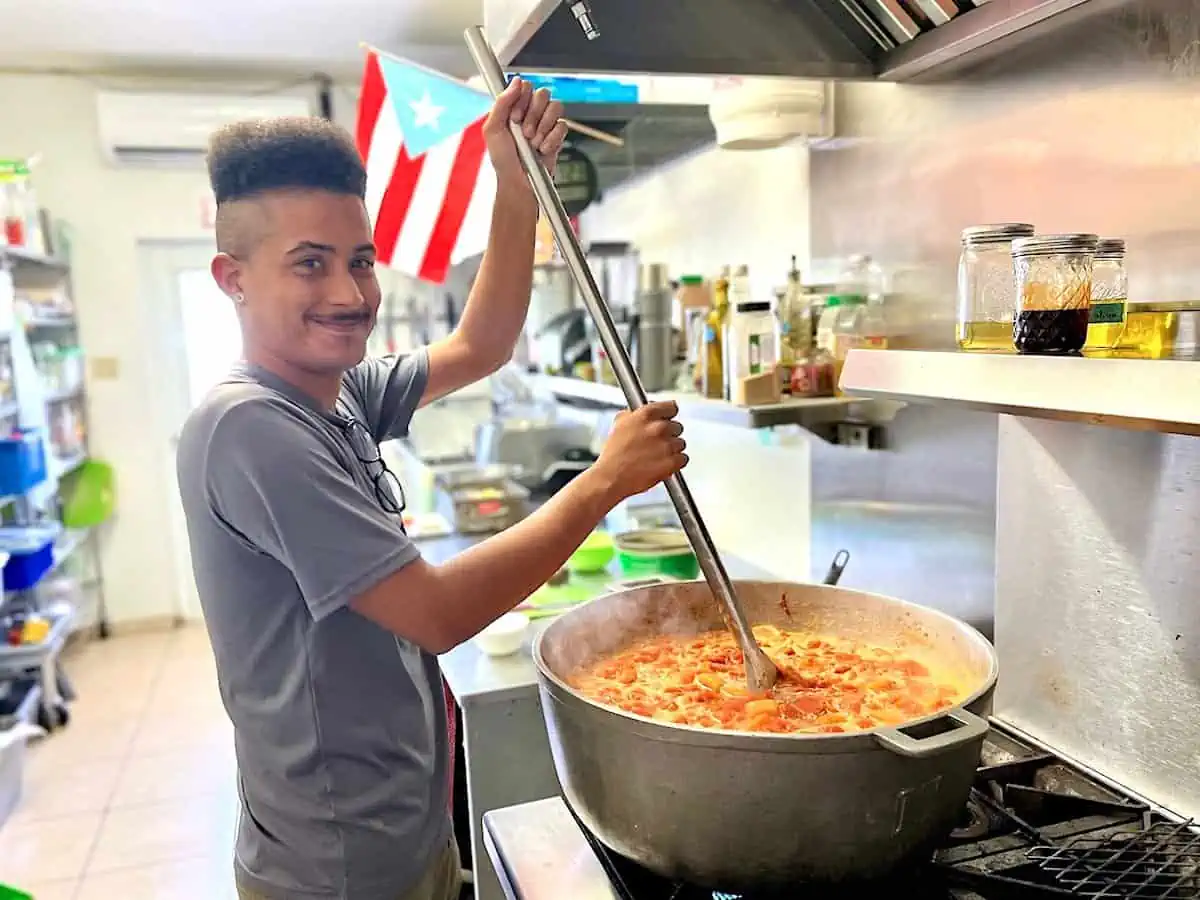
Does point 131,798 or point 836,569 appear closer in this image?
point 836,569

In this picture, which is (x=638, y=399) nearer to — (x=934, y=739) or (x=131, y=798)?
(x=934, y=739)

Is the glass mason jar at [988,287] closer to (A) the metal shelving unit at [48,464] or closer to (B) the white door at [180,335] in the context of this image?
(A) the metal shelving unit at [48,464]

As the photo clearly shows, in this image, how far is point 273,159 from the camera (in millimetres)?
1045

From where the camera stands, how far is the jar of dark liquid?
879mm

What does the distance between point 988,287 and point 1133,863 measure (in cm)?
60

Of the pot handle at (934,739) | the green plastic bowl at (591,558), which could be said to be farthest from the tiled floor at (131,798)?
the pot handle at (934,739)

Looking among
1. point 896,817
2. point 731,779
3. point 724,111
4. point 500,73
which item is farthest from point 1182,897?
point 724,111

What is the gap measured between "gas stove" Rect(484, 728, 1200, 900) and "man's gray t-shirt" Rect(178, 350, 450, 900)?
0.50 feet

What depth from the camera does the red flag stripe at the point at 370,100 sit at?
8.05 feet

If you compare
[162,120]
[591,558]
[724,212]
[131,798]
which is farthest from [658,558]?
[162,120]

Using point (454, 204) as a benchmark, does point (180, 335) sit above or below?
below

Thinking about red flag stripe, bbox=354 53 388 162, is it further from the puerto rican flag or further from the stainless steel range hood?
the stainless steel range hood

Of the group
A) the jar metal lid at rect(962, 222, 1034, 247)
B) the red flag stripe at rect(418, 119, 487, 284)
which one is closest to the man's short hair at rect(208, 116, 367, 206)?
the jar metal lid at rect(962, 222, 1034, 247)

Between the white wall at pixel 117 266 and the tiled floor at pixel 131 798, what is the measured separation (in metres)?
0.76
